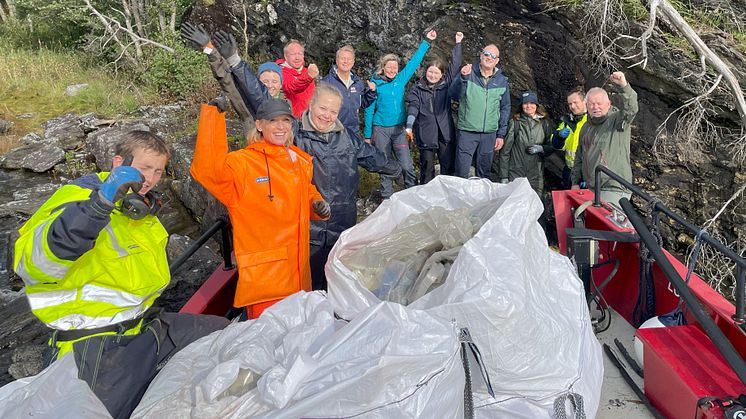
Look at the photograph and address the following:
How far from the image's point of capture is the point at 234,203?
9.57 ft

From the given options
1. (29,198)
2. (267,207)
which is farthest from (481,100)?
(29,198)

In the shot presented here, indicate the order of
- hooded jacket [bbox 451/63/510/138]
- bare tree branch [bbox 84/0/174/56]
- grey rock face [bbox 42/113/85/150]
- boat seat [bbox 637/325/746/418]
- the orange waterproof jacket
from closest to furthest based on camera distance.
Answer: boat seat [bbox 637/325/746/418]
the orange waterproof jacket
hooded jacket [bbox 451/63/510/138]
grey rock face [bbox 42/113/85/150]
bare tree branch [bbox 84/0/174/56]

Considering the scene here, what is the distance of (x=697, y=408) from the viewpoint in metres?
2.09

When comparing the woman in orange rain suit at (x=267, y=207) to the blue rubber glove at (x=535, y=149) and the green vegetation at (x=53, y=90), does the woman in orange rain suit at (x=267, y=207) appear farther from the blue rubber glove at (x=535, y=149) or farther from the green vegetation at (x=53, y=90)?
the green vegetation at (x=53, y=90)

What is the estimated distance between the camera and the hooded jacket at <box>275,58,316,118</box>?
212 inches

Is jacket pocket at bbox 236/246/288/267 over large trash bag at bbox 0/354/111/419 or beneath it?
beneath

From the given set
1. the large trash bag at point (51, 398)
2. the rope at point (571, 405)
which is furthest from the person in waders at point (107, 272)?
the rope at point (571, 405)

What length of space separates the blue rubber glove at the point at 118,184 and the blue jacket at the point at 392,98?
4.03 m

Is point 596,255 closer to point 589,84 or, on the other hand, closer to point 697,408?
point 697,408

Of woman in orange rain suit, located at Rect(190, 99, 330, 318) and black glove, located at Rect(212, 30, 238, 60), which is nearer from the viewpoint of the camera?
woman in orange rain suit, located at Rect(190, 99, 330, 318)

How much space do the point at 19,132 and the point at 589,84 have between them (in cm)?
1013

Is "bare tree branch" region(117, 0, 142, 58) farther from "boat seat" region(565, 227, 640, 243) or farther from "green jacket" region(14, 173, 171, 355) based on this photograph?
"boat seat" region(565, 227, 640, 243)

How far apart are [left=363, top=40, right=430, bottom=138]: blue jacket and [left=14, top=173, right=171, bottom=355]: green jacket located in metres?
3.70

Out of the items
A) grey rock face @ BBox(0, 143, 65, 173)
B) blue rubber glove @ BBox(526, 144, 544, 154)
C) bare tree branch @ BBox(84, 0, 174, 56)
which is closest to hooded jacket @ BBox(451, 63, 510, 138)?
blue rubber glove @ BBox(526, 144, 544, 154)
